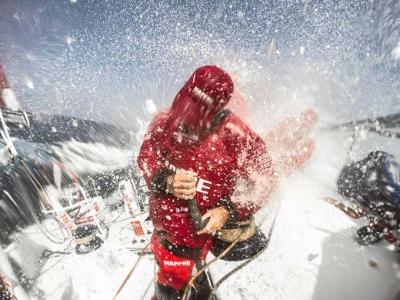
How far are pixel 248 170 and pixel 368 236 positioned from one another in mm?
3649

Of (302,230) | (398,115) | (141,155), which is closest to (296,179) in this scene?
(302,230)

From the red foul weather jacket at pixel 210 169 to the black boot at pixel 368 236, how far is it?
328 cm

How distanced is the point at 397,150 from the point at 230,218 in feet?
14.8

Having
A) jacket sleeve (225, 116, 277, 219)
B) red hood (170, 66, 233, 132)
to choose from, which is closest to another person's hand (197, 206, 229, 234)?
jacket sleeve (225, 116, 277, 219)

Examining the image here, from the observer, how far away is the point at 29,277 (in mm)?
5277

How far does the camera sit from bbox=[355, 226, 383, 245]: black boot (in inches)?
188

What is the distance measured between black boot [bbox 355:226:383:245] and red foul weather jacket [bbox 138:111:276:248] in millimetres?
3282

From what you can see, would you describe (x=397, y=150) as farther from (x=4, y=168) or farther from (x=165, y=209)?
(x=4, y=168)

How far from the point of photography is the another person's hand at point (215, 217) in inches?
98.3

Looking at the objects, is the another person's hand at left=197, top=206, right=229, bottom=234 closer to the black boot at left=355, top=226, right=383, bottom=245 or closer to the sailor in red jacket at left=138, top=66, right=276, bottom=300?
the sailor in red jacket at left=138, top=66, right=276, bottom=300

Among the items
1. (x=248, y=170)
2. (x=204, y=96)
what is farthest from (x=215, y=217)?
(x=204, y=96)

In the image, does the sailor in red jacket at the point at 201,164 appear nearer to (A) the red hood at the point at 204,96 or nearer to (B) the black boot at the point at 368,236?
(A) the red hood at the point at 204,96

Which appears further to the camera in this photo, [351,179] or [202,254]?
[351,179]

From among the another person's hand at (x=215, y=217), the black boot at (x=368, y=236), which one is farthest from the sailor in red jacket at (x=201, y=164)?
the black boot at (x=368, y=236)
